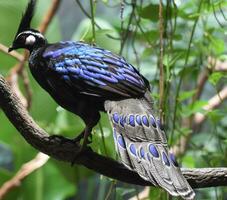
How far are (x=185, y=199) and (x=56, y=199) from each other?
4.73 feet

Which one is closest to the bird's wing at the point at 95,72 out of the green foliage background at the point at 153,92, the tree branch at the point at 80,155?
the tree branch at the point at 80,155

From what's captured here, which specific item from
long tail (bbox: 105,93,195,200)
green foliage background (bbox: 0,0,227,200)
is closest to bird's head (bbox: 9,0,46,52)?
long tail (bbox: 105,93,195,200)

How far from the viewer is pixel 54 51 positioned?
3.99 feet

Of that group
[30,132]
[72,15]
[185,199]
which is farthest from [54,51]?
[72,15]

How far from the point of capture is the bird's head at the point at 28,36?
1.24 m

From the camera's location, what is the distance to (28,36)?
1.24 meters

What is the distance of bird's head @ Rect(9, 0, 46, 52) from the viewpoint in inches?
48.6

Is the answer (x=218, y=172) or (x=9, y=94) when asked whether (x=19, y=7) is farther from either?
(x=218, y=172)

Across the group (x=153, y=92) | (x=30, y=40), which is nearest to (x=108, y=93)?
(x=30, y=40)

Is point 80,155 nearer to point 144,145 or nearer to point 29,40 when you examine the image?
point 144,145

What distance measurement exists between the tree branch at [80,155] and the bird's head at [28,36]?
0.13 meters

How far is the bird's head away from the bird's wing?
43 millimetres

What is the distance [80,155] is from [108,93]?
15 cm

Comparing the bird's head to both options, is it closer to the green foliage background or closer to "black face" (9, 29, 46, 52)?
"black face" (9, 29, 46, 52)
